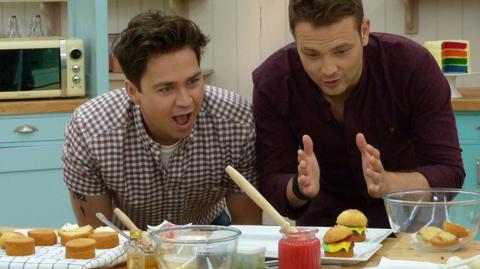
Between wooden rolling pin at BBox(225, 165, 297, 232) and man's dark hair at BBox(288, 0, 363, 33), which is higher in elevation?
man's dark hair at BBox(288, 0, 363, 33)

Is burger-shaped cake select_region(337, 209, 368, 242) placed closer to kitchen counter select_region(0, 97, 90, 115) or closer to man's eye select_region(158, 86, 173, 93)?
man's eye select_region(158, 86, 173, 93)

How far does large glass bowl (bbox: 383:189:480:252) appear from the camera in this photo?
5.59 feet

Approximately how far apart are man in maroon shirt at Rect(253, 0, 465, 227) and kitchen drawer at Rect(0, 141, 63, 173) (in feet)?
5.60

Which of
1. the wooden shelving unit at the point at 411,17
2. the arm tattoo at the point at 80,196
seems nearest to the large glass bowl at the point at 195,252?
the arm tattoo at the point at 80,196

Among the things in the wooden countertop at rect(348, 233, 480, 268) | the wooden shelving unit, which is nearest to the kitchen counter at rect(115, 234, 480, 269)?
the wooden countertop at rect(348, 233, 480, 268)

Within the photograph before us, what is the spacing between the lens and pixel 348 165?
8.14ft

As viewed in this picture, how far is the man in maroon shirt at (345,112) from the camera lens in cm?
219

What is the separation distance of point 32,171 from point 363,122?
200cm

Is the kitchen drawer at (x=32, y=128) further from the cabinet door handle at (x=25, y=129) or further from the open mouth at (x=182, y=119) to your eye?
the open mouth at (x=182, y=119)

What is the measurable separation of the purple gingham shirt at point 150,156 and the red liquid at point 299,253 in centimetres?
77

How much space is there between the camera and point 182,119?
2.19 meters

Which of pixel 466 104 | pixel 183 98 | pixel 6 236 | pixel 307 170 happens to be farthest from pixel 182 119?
pixel 466 104

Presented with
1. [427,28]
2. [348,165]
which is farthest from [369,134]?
[427,28]

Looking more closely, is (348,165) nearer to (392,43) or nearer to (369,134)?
(369,134)
